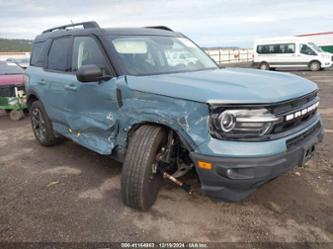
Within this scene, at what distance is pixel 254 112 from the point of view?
8.11ft

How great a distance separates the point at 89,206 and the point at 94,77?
1.39m

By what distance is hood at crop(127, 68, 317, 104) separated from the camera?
97.3 inches

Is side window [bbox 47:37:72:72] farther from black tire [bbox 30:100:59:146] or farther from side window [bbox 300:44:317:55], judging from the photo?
side window [bbox 300:44:317:55]

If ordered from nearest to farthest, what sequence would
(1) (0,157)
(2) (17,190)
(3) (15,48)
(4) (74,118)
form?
1. (2) (17,190)
2. (4) (74,118)
3. (1) (0,157)
4. (3) (15,48)

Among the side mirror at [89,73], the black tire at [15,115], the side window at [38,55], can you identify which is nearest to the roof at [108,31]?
the side window at [38,55]

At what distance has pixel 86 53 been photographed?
3889 mm

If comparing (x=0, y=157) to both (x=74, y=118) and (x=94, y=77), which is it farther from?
(x=94, y=77)

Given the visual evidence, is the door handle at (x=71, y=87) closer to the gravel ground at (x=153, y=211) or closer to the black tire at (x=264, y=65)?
the gravel ground at (x=153, y=211)

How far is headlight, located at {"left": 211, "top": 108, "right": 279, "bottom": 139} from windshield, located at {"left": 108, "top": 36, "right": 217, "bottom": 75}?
119 centimetres

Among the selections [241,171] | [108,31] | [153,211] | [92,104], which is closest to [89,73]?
[92,104]

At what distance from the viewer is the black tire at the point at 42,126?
16.6 ft

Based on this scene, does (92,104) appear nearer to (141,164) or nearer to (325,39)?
(141,164)

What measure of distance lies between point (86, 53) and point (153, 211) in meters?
2.12

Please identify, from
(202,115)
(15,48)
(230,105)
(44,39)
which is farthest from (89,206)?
(15,48)
